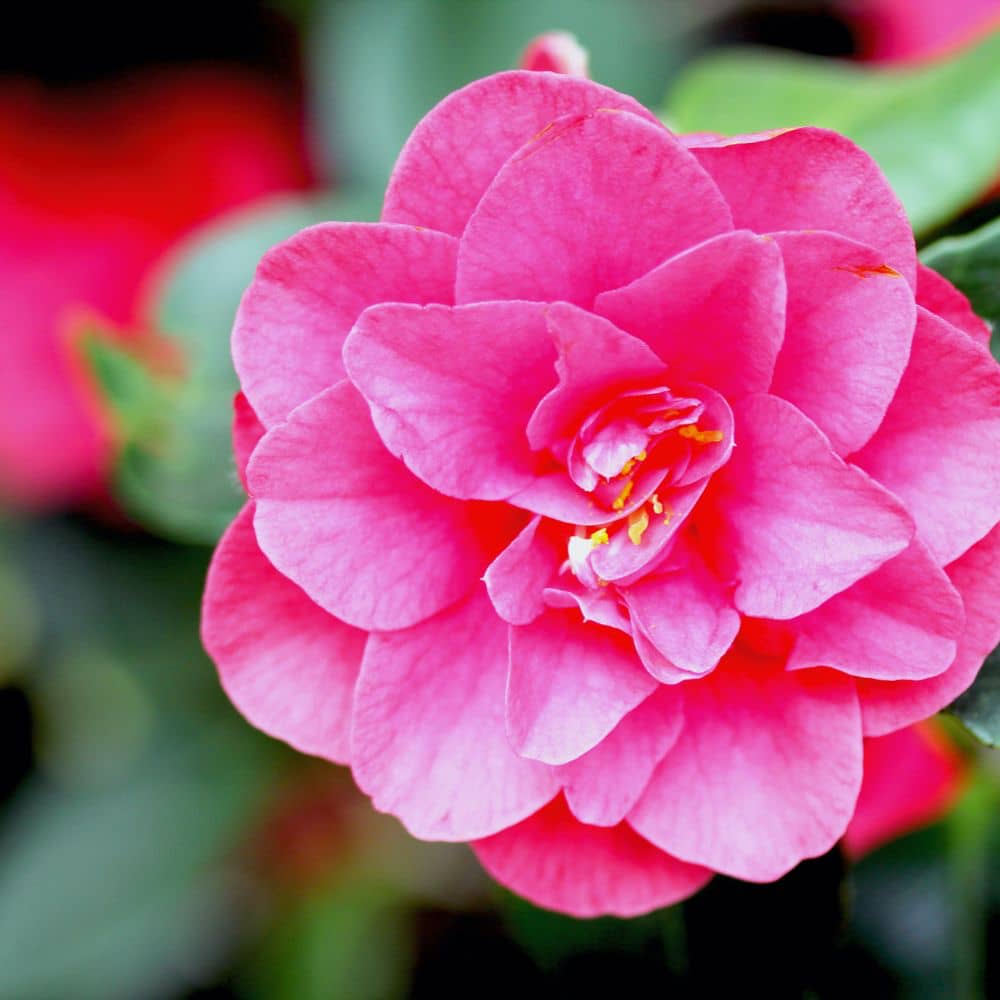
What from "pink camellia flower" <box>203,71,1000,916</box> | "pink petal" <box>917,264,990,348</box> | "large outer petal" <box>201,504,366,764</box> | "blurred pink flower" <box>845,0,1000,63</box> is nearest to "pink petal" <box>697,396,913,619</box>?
"pink camellia flower" <box>203,71,1000,916</box>

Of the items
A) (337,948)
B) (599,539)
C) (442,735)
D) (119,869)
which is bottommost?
(337,948)

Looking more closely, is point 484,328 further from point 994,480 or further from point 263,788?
point 263,788

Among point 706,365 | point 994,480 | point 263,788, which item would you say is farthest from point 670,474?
point 263,788

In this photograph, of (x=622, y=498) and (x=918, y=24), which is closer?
(x=622, y=498)

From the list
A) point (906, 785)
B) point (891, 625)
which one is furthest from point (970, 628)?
point (906, 785)

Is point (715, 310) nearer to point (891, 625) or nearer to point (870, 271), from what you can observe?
point (870, 271)
